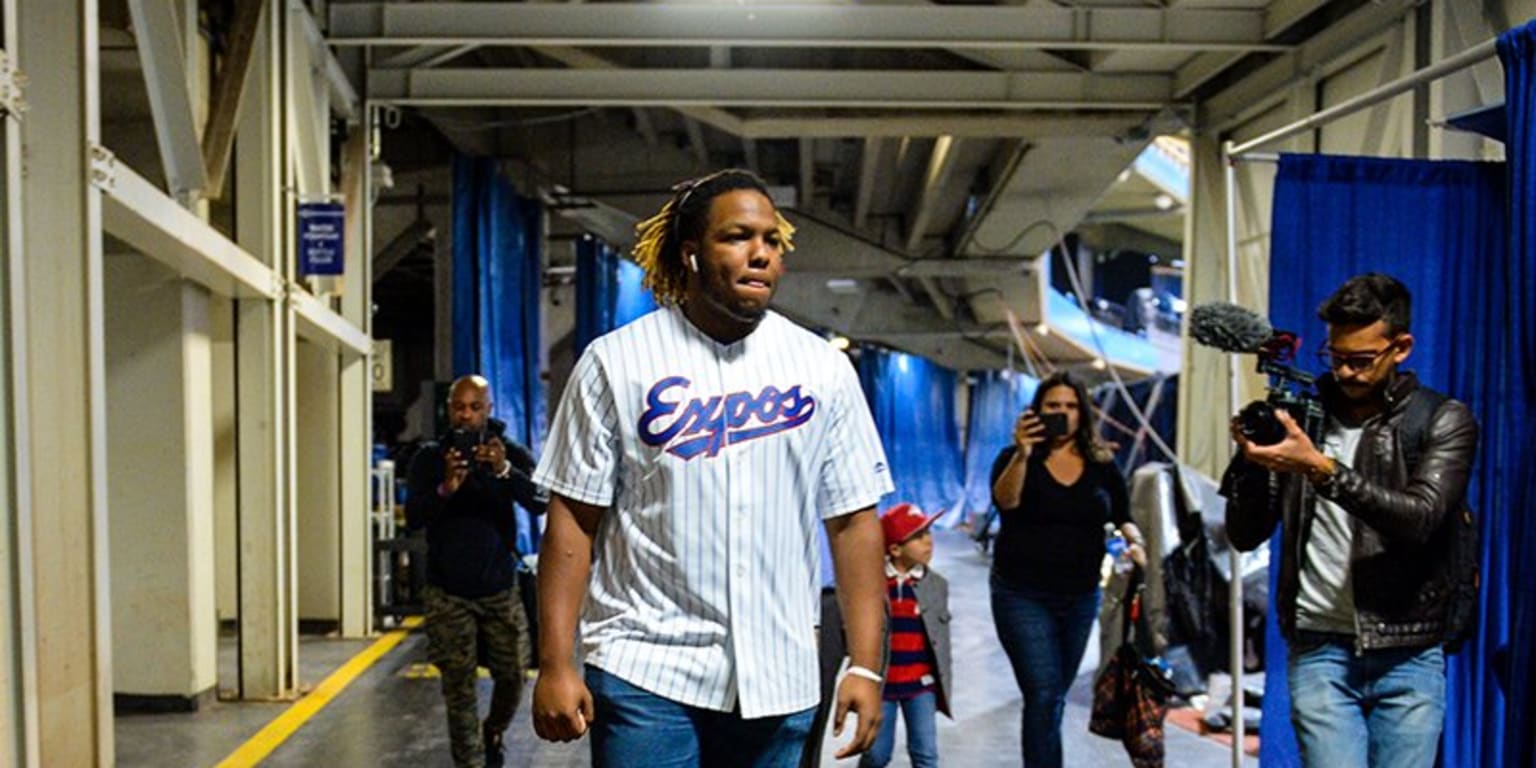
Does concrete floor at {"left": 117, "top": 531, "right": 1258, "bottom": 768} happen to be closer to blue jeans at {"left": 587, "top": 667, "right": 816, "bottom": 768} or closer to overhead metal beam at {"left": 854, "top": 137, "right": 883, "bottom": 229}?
blue jeans at {"left": 587, "top": 667, "right": 816, "bottom": 768}

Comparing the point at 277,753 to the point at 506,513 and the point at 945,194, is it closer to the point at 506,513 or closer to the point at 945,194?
the point at 506,513

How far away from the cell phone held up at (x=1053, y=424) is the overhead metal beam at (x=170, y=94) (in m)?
3.49

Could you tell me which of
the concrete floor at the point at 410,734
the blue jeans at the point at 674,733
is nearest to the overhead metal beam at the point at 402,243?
the concrete floor at the point at 410,734

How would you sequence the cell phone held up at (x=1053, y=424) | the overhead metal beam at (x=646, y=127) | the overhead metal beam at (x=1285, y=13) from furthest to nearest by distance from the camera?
1. the overhead metal beam at (x=646, y=127)
2. the overhead metal beam at (x=1285, y=13)
3. the cell phone held up at (x=1053, y=424)

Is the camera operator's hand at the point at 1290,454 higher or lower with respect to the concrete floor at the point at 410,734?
higher

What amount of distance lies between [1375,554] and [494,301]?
8.32 meters

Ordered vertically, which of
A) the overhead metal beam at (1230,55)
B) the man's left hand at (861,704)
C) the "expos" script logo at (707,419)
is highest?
the overhead metal beam at (1230,55)

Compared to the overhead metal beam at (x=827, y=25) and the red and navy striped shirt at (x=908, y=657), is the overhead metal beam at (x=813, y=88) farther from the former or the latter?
the red and navy striped shirt at (x=908, y=657)

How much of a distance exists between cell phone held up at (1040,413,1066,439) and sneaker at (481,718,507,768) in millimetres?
2443

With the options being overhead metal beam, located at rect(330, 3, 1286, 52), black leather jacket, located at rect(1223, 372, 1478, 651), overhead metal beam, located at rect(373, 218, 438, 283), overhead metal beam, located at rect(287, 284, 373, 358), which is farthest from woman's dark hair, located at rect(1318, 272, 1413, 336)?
overhead metal beam, located at rect(373, 218, 438, 283)

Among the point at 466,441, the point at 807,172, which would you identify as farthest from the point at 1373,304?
the point at 807,172

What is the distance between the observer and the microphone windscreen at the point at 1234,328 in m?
2.77

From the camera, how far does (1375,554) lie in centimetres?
254

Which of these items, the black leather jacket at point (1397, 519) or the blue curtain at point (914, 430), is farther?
the blue curtain at point (914, 430)
